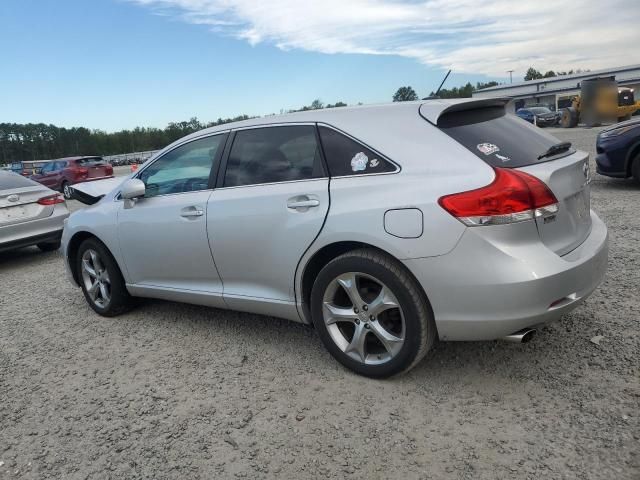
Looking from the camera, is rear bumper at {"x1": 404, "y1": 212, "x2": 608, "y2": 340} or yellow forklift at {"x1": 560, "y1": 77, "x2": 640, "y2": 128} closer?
Result: rear bumper at {"x1": 404, "y1": 212, "x2": 608, "y2": 340}

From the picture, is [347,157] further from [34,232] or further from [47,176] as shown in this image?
[47,176]

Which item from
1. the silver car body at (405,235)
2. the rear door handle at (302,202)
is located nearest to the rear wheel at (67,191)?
the silver car body at (405,235)

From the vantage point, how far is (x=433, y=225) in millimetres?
2633

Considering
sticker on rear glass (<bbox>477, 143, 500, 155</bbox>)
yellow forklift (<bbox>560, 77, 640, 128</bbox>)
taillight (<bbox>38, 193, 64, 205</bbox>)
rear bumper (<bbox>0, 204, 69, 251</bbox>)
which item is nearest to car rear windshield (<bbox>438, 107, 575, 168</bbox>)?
sticker on rear glass (<bbox>477, 143, 500, 155</bbox>)

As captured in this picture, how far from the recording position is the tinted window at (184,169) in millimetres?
3801

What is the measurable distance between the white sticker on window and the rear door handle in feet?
0.97

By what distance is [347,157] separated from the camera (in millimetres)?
3070

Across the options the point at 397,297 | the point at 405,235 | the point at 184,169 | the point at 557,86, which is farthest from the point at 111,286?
the point at 557,86

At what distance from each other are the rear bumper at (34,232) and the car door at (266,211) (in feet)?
16.1

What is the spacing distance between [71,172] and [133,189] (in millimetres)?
18350

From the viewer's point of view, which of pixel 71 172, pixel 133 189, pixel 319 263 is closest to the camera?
pixel 319 263

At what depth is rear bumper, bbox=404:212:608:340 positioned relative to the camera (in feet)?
8.30

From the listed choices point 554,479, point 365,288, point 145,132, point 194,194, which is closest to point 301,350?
point 365,288

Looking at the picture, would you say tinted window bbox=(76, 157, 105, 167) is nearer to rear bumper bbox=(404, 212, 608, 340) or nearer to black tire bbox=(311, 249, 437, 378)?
black tire bbox=(311, 249, 437, 378)
